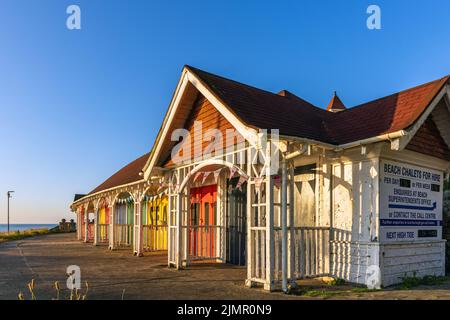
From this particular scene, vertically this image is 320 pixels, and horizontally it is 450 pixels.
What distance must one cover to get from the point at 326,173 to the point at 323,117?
7.60 feet

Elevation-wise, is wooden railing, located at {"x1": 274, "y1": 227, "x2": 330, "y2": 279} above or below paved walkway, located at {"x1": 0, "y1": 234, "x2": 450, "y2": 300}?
above

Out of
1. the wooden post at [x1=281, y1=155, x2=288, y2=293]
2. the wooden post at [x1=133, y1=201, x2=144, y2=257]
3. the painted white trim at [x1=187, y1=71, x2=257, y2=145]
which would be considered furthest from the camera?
the wooden post at [x1=133, y1=201, x2=144, y2=257]

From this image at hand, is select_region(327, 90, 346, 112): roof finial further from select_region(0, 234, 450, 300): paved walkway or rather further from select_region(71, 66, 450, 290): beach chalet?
select_region(0, 234, 450, 300): paved walkway

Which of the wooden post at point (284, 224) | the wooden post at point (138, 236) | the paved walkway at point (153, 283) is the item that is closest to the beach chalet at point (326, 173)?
the wooden post at point (284, 224)

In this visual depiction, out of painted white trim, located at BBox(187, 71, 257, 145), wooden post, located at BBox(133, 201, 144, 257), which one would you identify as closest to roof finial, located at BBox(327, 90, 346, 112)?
wooden post, located at BBox(133, 201, 144, 257)

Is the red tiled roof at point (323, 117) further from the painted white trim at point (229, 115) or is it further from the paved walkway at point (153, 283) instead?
the paved walkway at point (153, 283)

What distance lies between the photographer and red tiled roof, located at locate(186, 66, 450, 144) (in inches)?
329

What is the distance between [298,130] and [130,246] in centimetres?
1521

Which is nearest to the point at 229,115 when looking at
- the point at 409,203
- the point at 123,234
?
the point at 409,203

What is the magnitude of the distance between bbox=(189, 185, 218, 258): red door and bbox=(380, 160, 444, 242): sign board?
→ 6.07 meters

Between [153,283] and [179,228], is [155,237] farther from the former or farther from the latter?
[153,283]

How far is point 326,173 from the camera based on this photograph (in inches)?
370

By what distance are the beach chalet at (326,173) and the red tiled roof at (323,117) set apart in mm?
42
